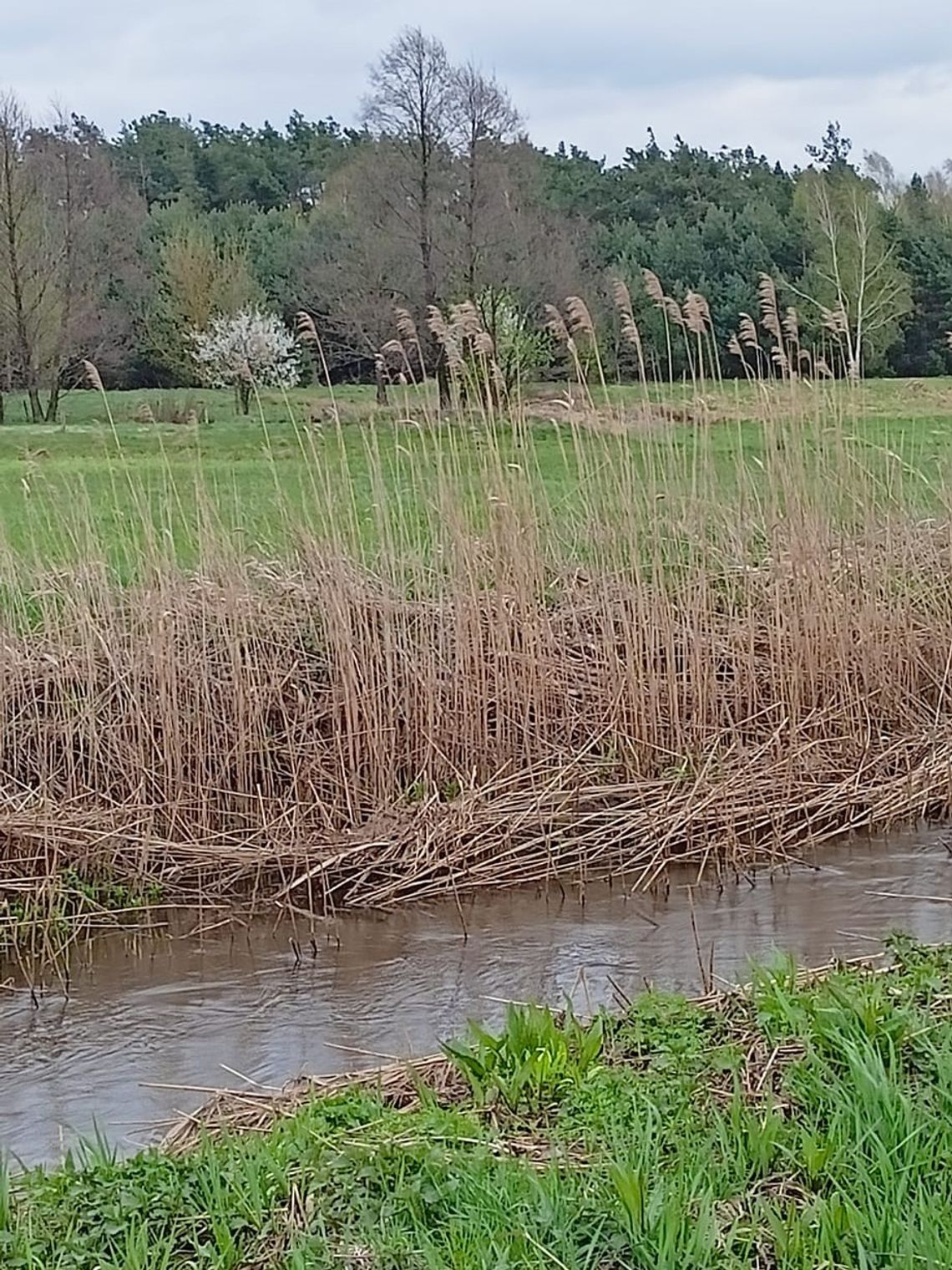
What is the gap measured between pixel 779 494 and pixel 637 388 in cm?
80

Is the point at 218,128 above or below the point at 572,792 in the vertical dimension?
above

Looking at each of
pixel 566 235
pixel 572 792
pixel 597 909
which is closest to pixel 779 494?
pixel 572 792

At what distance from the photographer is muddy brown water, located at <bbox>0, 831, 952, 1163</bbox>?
12.8 ft

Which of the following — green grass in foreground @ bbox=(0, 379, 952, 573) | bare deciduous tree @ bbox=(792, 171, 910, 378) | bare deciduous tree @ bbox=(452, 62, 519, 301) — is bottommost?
green grass in foreground @ bbox=(0, 379, 952, 573)

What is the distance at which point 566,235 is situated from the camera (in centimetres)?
2156

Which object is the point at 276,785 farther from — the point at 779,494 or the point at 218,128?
the point at 218,128

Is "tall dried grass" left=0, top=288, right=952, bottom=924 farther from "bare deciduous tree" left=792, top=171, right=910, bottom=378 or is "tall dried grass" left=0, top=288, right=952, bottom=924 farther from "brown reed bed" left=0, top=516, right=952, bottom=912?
"bare deciduous tree" left=792, top=171, right=910, bottom=378

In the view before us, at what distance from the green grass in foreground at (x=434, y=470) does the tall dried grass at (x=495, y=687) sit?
0.09 ft

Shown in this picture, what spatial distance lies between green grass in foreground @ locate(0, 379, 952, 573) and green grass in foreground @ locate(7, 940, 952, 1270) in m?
3.06

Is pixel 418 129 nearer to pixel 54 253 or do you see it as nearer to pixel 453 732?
pixel 54 253

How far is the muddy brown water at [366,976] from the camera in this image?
3900 millimetres

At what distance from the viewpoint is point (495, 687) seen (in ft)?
19.0

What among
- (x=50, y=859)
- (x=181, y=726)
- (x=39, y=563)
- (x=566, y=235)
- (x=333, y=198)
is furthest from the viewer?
(x=333, y=198)

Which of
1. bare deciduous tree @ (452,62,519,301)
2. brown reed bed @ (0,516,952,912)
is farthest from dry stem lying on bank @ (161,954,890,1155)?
bare deciduous tree @ (452,62,519,301)
